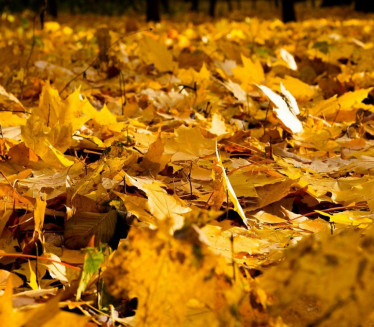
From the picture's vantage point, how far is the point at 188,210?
912 millimetres

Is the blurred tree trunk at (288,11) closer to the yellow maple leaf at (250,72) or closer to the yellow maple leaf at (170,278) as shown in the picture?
the yellow maple leaf at (250,72)

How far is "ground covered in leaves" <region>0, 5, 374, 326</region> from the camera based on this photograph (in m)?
0.46

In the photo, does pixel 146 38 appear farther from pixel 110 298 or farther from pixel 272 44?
pixel 272 44

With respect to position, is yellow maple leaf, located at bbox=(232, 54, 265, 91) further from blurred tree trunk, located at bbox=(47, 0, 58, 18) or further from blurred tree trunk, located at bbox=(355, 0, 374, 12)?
blurred tree trunk, located at bbox=(355, 0, 374, 12)

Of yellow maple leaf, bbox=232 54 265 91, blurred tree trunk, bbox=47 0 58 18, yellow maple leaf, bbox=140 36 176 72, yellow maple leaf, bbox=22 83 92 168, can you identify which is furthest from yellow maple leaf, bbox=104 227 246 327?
blurred tree trunk, bbox=47 0 58 18

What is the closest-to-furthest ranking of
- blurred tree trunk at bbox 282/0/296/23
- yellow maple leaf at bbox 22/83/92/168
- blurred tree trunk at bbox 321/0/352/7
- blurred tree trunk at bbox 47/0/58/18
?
1. yellow maple leaf at bbox 22/83/92/168
2. blurred tree trunk at bbox 282/0/296/23
3. blurred tree trunk at bbox 47/0/58/18
4. blurred tree trunk at bbox 321/0/352/7

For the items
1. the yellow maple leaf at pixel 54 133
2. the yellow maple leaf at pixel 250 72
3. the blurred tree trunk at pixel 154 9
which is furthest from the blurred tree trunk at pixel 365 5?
the yellow maple leaf at pixel 54 133

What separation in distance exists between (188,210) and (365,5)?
1574 centimetres

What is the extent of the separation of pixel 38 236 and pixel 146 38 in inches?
64.6

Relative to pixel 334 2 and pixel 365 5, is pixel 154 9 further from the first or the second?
pixel 334 2

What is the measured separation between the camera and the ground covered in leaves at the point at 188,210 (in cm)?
46

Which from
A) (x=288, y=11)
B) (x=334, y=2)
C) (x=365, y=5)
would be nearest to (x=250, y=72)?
(x=288, y=11)

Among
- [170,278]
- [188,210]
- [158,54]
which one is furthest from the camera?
[158,54]

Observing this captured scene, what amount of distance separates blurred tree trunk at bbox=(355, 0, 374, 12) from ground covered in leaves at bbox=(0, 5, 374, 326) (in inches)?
540
